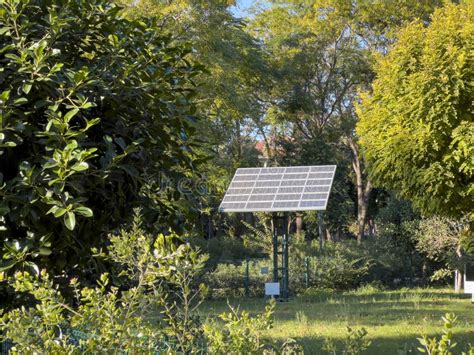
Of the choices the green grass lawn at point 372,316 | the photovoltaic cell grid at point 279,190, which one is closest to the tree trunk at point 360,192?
the green grass lawn at point 372,316

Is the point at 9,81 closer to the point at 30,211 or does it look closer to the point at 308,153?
the point at 30,211

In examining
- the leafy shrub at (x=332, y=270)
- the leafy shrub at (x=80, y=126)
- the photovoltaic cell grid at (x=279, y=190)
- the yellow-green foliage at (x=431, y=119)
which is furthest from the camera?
the leafy shrub at (x=332, y=270)

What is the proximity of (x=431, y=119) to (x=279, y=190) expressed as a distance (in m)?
6.51

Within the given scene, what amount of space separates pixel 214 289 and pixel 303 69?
1237 centimetres

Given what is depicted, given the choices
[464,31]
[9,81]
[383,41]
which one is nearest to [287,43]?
[383,41]

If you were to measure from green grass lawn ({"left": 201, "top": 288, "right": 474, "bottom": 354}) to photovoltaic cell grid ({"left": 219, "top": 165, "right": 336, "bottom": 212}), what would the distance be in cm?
243

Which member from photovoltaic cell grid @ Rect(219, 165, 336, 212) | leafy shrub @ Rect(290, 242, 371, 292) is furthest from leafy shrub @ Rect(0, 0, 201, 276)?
leafy shrub @ Rect(290, 242, 371, 292)

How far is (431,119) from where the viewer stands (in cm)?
1443

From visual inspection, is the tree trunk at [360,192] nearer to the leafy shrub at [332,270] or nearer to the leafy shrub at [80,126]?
the leafy shrub at [332,270]

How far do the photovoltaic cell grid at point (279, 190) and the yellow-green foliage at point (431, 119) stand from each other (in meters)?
3.43

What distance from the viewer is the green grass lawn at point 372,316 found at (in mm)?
11273

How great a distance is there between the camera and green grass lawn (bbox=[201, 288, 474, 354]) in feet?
37.0

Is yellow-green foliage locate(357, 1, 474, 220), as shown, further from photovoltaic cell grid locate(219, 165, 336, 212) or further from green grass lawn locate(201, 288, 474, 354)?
photovoltaic cell grid locate(219, 165, 336, 212)

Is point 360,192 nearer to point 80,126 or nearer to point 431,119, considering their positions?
point 431,119
